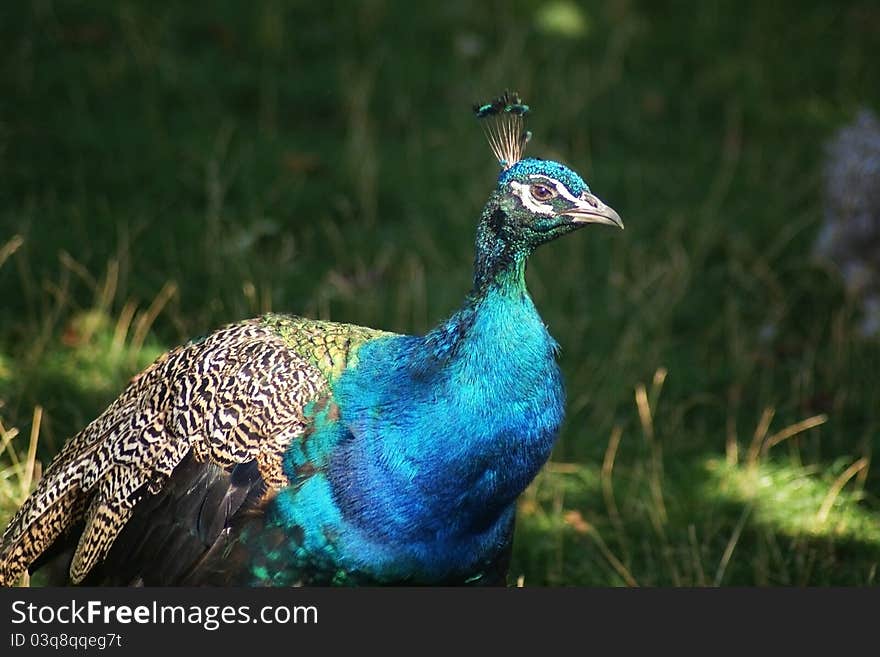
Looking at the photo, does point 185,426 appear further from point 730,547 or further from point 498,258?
point 730,547

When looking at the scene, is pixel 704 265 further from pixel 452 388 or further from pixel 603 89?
pixel 452 388

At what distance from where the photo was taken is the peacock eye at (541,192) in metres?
2.75

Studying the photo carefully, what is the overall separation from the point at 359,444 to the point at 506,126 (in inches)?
30.4

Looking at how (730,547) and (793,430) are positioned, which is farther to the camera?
(793,430)

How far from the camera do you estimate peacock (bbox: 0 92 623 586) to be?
2715 millimetres

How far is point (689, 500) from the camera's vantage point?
3904 mm

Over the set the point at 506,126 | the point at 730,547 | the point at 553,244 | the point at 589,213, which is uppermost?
the point at 506,126

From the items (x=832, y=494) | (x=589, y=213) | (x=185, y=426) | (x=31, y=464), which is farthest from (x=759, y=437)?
(x=31, y=464)

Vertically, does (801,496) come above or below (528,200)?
below

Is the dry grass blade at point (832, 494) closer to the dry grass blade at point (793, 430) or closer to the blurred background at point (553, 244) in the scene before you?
the blurred background at point (553, 244)

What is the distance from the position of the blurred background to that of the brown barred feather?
40cm

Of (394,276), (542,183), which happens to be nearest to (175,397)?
(542,183)

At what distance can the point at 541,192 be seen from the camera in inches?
108

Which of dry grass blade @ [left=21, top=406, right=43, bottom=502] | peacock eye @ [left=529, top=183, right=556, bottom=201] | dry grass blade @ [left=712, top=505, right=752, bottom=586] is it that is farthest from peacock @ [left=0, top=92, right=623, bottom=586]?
dry grass blade @ [left=712, top=505, right=752, bottom=586]
